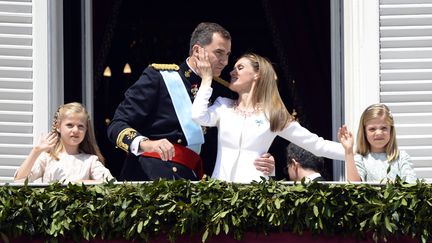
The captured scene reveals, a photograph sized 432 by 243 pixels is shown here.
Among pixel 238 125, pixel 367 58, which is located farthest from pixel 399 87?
pixel 238 125

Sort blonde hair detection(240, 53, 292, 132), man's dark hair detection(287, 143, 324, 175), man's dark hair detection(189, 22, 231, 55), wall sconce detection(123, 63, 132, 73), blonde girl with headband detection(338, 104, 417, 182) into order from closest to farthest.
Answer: blonde girl with headband detection(338, 104, 417, 182)
blonde hair detection(240, 53, 292, 132)
man's dark hair detection(189, 22, 231, 55)
man's dark hair detection(287, 143, 324, 175)
wall sconce detection(123, 63, 132, 73)

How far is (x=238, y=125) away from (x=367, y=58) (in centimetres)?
94

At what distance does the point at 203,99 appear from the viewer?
364 inches

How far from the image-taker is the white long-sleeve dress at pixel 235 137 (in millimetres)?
9266

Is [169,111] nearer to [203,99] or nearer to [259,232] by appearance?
[203,99]

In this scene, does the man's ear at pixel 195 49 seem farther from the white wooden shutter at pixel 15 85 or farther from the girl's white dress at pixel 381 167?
the girl's white dress at pixel 381 167

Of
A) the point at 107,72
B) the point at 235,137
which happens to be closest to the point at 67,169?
the point at 235,137

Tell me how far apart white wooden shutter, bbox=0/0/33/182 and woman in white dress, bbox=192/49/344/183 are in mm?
1038

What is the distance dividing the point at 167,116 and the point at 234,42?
368 centimetres

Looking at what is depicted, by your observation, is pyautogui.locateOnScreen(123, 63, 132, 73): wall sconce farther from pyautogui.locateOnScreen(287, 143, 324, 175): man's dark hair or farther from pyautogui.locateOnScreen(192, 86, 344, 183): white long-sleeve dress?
pyautogui.locateOnScreen(192, 86, 344, 183): white long-sleeve dress

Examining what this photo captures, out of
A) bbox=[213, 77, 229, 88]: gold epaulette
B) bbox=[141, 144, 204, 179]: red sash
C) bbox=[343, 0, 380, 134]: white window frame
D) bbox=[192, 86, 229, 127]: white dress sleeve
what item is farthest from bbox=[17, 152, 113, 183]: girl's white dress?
bbox=[343, 0, 380, 134]: white window frame

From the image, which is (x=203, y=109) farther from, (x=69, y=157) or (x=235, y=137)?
(x=69, y=157)

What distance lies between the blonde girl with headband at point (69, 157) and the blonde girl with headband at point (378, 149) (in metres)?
1.39

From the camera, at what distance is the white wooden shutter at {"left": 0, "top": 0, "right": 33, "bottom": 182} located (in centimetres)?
968
